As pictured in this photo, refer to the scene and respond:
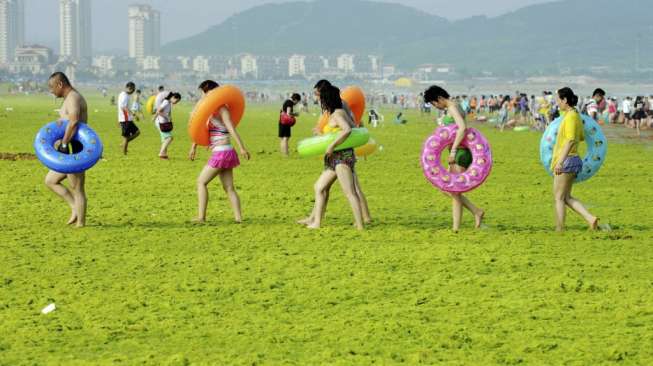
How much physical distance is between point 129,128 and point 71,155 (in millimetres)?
9217

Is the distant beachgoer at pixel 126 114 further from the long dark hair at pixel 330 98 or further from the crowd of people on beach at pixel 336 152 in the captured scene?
the long dark hair at pixel 330 98

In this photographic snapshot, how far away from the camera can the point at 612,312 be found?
731 cm

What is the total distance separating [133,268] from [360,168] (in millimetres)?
9936

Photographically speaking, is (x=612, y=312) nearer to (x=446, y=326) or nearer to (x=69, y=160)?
(x=446, y=326)

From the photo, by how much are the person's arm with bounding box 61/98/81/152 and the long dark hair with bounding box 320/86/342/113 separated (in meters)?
2.36

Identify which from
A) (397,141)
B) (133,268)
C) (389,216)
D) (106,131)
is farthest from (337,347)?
(106,131)

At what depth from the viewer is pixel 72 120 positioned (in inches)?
415

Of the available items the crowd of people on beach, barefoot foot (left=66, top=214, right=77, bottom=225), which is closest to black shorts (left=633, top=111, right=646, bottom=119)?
the crowd of people on beach

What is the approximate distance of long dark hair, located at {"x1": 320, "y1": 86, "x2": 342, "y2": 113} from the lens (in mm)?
10500

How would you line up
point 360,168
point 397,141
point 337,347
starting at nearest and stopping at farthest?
point 337,347
point 360,168
point 397,141

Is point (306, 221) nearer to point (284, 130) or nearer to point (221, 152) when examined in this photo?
point (221, 152)

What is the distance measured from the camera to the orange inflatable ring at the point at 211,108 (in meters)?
11.0

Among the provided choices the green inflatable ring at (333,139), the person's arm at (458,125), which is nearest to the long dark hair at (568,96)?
the person's arm at (458,125)

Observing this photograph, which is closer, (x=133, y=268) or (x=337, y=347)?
(x=337, y=347)
